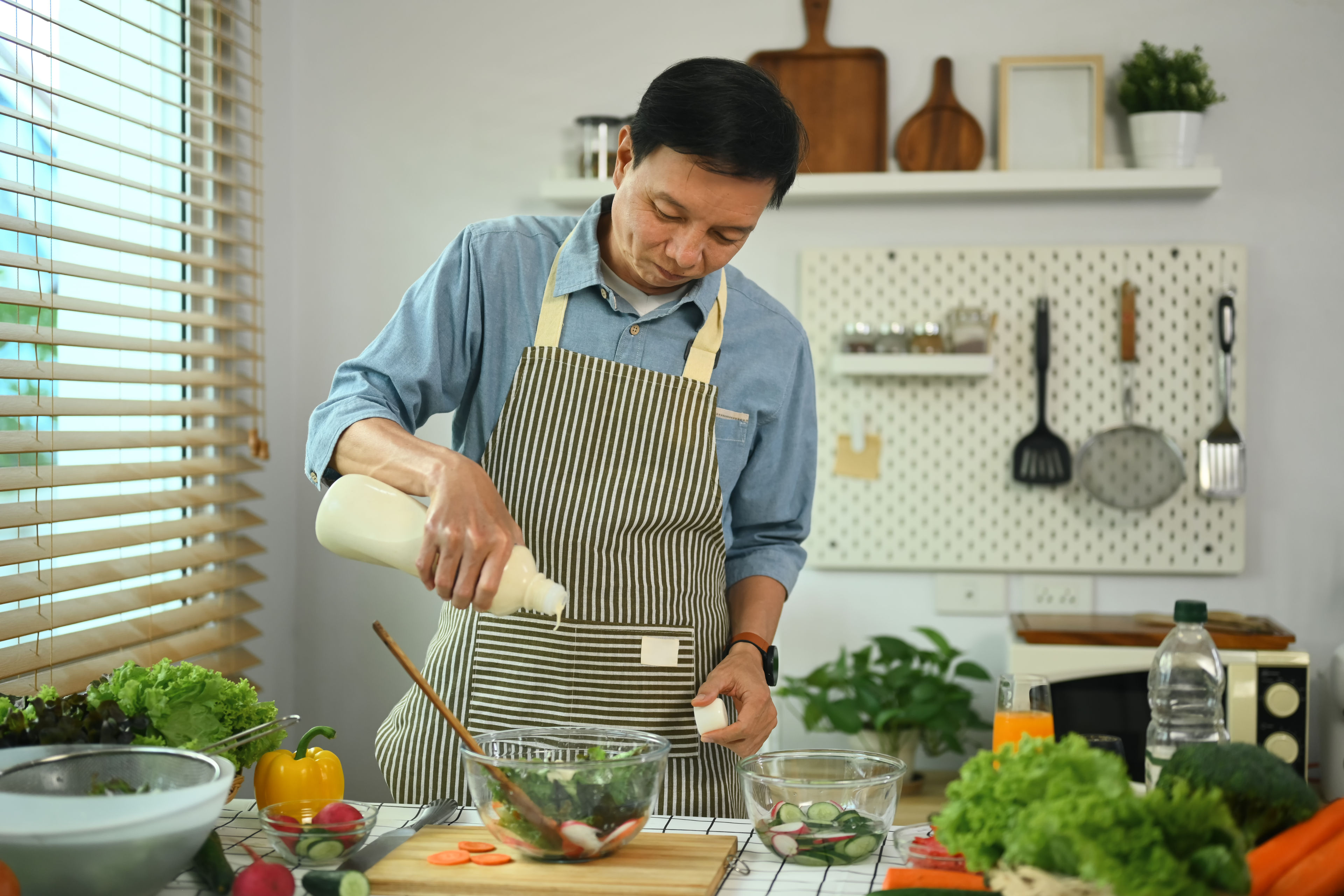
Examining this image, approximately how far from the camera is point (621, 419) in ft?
4.53

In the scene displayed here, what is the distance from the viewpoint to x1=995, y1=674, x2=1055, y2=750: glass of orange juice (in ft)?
3.92

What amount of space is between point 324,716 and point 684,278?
1.71 metres

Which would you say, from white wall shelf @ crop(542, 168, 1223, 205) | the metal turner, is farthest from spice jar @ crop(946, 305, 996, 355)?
the metal turner

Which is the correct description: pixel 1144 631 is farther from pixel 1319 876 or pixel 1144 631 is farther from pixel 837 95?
pixel 1319 876

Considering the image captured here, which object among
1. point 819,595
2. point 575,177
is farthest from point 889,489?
point 575,177

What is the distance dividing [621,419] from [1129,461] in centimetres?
148

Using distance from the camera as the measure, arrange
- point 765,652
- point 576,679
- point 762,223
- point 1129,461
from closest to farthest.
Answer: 1. point 576,679
2. point 765,652
3. point 1129,461
4. point 762,223

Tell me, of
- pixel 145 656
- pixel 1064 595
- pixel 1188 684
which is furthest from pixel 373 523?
pixel 1064 595

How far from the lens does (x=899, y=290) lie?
2484mm

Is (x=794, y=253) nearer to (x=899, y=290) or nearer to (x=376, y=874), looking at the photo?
(x=899, y=290)

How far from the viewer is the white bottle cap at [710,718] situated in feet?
4.04

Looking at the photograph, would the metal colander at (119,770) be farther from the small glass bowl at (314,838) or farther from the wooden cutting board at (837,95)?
the wooden cutting board at (837,95)

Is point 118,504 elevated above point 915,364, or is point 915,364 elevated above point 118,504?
point 915,364

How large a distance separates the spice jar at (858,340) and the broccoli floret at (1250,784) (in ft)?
5.57
